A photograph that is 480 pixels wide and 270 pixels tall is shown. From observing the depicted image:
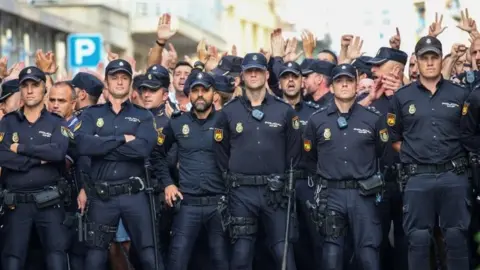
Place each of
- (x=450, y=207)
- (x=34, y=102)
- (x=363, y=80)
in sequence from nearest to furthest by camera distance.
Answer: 1. (x=450, y=207)
2. (x=34, y=102)
3. (x=363, y=80)

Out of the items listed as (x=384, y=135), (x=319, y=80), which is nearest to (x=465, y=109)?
(x=384, y=135)

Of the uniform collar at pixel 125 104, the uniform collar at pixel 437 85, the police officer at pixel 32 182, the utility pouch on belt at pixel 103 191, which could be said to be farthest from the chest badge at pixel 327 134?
the police officer at pixel 32 182

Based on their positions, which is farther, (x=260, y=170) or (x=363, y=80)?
(x=363, y=80)

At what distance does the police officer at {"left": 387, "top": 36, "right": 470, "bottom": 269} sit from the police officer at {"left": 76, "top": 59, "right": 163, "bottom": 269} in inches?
104

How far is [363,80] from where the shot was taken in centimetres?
1683

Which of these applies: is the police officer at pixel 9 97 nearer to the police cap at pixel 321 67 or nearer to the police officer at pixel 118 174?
the police officer at pixel 118 174

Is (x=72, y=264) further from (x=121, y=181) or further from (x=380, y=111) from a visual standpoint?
(x=380, y=111)

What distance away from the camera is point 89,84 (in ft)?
56.2

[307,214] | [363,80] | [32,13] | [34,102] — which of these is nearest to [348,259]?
[307,214]

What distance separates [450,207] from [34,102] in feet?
14.2

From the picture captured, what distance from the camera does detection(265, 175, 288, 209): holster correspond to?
15086 millimetres

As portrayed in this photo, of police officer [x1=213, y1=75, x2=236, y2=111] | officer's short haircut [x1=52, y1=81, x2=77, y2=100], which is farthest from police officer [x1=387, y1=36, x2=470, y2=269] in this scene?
officer's short haircut [x1=52, y1=81, x2=77, y2=100]

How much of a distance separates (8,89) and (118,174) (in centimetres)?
194

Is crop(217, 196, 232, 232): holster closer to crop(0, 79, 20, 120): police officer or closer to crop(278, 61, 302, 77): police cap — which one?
crop(278, 61, 302, 77): police cap
